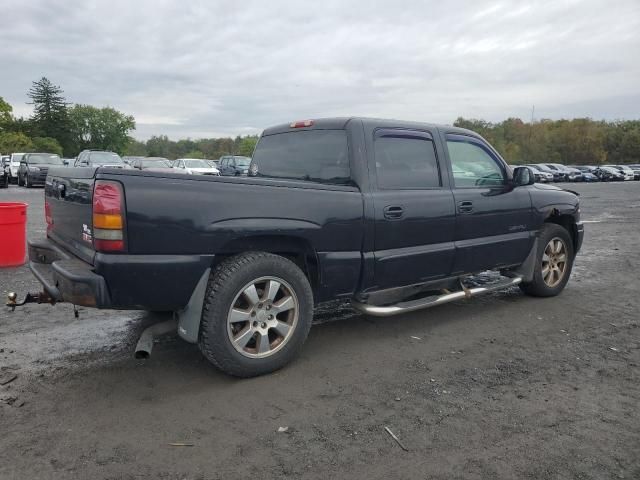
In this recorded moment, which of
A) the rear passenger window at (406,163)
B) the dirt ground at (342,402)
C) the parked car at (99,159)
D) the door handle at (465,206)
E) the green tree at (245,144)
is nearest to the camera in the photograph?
the dirt ground at (342,402)

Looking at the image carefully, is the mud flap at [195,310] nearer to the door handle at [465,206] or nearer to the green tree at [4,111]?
the door handle at [465,206]

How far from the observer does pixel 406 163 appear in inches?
176

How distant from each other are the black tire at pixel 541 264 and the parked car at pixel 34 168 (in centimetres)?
2272

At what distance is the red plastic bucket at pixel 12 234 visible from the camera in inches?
271

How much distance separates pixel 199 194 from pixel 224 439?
4.81 ft

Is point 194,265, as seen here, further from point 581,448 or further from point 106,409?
point 581,448

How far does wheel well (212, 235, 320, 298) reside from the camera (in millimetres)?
3564

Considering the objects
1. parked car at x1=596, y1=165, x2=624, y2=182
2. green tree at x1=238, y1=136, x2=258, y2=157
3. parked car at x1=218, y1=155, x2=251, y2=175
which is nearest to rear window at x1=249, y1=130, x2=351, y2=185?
parked car at x1=218, y1=155, x2=251, y2=175

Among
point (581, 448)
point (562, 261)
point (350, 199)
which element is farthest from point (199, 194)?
point (562, 261)

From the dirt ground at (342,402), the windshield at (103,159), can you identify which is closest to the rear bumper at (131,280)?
the dirt ground at (342,402)

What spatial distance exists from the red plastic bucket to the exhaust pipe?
4.49m

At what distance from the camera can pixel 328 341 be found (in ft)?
14.6

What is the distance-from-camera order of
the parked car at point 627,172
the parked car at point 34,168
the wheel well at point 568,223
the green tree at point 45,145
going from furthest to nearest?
the green tree at point 45,145 → the parked car at point 627,172 → the parked car at point 34,168 → the wheel well at point 568,223

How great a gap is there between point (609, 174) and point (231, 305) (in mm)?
53094
